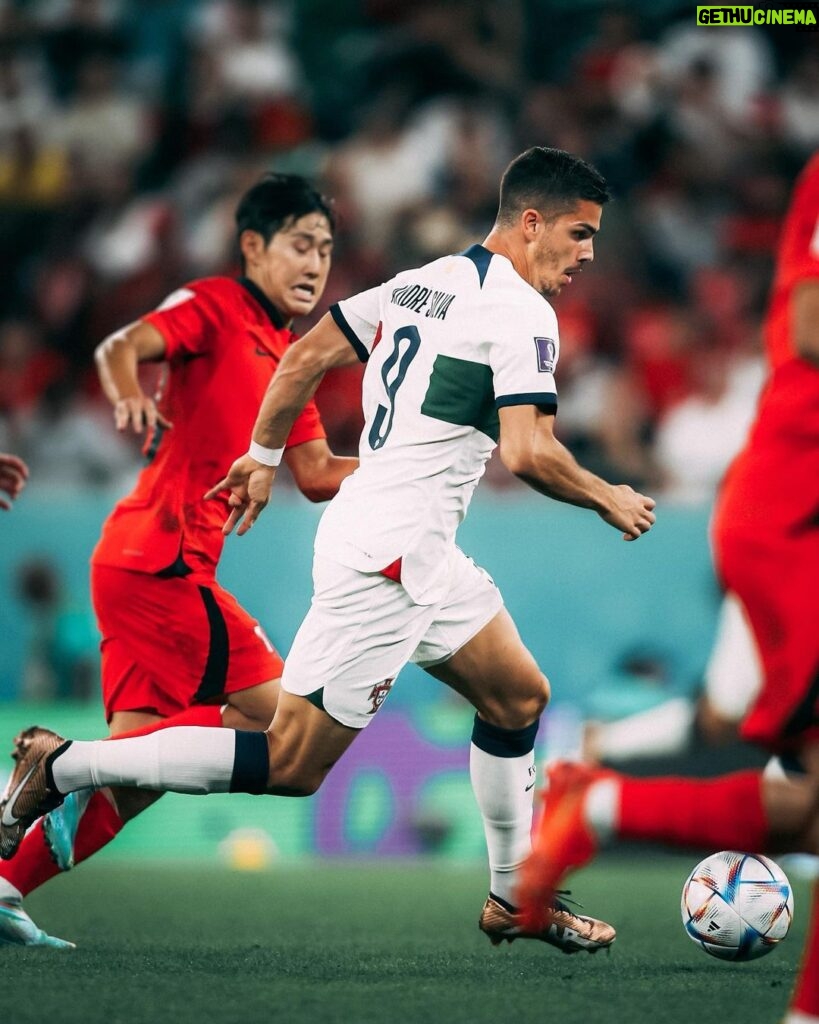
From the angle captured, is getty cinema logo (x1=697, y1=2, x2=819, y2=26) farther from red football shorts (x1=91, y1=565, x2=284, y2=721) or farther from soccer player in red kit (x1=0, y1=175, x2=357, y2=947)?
red football shorts (x1=91, y1=565, x2=284, y2=721)

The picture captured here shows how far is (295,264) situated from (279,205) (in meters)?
0.22

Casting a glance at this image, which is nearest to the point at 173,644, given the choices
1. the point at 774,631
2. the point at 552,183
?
the point at 552,183

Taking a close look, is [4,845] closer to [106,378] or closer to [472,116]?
[106,378]

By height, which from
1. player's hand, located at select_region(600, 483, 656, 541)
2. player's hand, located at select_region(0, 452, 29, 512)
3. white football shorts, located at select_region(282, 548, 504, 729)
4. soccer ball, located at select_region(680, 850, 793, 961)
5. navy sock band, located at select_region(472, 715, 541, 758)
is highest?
player's hand, located at select_region(600, 483, 656, 541)

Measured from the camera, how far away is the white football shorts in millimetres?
4684

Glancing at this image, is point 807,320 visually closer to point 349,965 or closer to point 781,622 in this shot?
point 781,622

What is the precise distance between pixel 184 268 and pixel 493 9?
3491 mm

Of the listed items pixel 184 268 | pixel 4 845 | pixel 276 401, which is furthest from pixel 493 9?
pixel 4 845

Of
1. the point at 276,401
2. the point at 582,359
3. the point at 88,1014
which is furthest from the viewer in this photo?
the point at 582,359

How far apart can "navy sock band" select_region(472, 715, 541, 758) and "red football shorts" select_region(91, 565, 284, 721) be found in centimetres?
77

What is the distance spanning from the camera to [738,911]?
4.95m

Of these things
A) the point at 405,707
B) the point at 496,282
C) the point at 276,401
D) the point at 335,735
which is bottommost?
the point at 405,707

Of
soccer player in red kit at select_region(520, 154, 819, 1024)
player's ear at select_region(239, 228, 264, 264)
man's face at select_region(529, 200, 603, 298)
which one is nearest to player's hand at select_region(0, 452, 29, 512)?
player's ear at select_region(239, 228, 264, 264)

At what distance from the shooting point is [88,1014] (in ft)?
13.1
